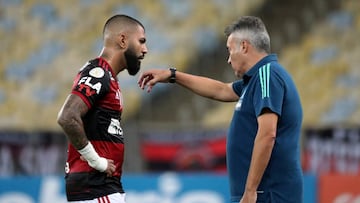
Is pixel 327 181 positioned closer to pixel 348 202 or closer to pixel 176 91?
pixel 348 202

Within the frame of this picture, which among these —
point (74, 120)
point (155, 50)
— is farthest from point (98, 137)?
point (155, 50)

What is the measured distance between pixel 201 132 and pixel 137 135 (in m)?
0.83

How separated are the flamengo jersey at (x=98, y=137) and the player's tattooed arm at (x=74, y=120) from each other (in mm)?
130

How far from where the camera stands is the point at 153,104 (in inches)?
499

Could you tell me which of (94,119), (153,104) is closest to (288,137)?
(94,119)

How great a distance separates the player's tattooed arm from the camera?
5.30 meters

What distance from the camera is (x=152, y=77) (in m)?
6.29

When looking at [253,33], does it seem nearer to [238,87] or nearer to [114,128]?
[238,87]

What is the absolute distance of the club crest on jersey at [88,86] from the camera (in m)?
5.41

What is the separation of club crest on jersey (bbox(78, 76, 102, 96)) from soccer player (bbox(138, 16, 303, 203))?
90cm

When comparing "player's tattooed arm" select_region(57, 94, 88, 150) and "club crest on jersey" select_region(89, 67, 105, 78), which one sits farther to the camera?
"club crest on jersey" select_region(89, 67, 105, 78)

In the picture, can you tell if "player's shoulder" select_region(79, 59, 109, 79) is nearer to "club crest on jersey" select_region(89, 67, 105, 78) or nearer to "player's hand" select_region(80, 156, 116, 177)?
"club crest on jersey" select_region(89, 67, 105, 78)

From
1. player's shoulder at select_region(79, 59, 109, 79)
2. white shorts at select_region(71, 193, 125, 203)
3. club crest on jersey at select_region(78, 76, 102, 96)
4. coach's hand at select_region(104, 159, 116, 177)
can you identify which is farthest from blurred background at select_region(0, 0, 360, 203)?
club crest on jersey at select_region(78, 76, 102, 96)

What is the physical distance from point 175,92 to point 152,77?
6.65 meters
